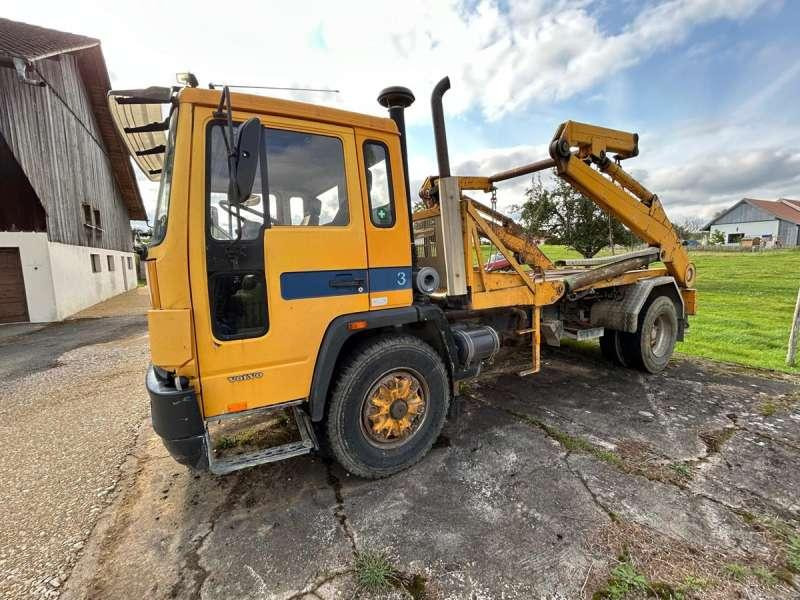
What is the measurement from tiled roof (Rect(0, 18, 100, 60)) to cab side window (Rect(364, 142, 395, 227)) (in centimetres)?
1085

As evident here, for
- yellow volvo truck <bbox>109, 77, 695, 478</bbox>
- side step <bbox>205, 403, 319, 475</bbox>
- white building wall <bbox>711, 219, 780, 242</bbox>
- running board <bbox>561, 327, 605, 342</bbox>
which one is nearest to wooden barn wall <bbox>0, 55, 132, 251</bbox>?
yellow volvo truck <bbox>109, 77, 695, 478</bbox>

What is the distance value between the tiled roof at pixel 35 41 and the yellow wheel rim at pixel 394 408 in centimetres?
1172

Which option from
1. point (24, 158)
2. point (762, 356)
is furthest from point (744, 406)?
point (24, 158)

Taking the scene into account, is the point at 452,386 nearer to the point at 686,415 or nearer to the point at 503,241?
the point at 503,241

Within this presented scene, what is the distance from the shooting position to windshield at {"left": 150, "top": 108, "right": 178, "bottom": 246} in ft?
8.04

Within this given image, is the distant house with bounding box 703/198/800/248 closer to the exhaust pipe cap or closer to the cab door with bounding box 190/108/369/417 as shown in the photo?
the exhaust pipe cap

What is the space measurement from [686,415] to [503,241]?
2633 mm

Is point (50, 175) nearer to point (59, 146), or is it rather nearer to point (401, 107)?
point (59, 146)

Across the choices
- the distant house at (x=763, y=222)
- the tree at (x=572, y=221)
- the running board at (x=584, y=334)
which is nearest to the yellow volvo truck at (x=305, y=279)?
the running board at (x=584, y=334)

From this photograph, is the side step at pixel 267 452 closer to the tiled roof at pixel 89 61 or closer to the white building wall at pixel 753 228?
the tiled roof at pixel 89 61

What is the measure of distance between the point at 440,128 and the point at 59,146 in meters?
15.8

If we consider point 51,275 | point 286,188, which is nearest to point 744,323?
point 286,188

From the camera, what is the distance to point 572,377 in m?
5.25

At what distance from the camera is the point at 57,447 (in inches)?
151
